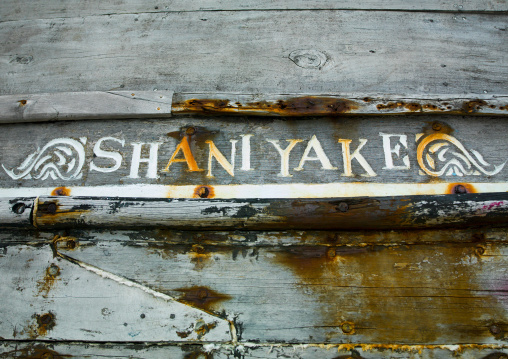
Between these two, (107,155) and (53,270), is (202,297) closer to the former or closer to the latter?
(53,270)

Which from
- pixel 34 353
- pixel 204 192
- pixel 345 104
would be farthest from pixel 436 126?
pixel 34 353

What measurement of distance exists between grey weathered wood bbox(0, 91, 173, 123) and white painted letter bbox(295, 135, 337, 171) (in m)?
0.61

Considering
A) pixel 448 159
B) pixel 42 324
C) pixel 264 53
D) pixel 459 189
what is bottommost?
pixel 42 324

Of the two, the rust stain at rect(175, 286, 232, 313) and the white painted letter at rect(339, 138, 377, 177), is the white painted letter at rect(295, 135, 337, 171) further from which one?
the rust stain at rect(175, 286, 232, 313)

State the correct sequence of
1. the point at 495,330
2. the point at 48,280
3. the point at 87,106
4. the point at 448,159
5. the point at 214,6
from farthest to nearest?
the point at 214,6
the point at 87,106
the point at 448,159
the point at 48,280
the point at 495,330

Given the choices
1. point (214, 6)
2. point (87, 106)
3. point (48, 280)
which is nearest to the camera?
point (48, 280)

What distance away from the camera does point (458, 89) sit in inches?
71.3

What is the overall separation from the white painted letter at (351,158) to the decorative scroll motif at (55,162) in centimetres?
110

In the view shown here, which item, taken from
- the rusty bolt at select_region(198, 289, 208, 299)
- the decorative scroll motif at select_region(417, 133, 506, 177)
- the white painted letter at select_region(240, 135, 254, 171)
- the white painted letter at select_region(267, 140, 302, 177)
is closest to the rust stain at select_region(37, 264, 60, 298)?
the rusty bolt at select_region(198, 289, 208, 299)

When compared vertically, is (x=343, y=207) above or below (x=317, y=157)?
below

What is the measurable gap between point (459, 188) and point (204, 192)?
99 centimetres

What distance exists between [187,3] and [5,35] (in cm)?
100

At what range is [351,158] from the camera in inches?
62.0

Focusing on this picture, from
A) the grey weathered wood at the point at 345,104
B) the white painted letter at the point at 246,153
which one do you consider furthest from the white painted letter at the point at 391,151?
the white painted letter at the point at 246,153
